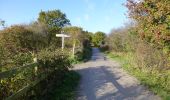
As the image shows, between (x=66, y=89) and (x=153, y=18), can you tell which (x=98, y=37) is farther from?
(x=153, y=18)

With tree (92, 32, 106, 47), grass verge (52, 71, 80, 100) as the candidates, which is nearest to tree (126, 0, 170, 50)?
grass verge (52, 71, 80, 100)

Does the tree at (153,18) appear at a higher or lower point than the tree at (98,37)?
higher

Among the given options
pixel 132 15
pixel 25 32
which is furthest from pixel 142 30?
pixel 25 32

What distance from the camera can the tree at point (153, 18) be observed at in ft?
34.7

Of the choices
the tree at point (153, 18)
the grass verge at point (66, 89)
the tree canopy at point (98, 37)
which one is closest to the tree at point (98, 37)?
the tree canopy at point (98, 37)

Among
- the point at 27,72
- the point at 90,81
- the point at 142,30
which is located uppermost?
the point at 142,30

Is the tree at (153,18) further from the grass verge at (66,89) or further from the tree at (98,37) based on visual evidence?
the tree at (98,37)

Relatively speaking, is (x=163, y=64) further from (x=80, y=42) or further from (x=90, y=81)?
(x=80, y=42)

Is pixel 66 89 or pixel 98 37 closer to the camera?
pixel 66 89

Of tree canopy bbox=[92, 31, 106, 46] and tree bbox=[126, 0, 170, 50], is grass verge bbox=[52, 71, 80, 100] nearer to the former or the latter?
tree bbox=[126, 0, 170, 50]

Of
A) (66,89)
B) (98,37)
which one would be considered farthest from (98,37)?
(66,89)

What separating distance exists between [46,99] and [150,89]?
514 cm

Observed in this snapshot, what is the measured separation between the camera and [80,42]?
45.0 metres

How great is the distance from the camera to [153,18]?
1137 centimetres
